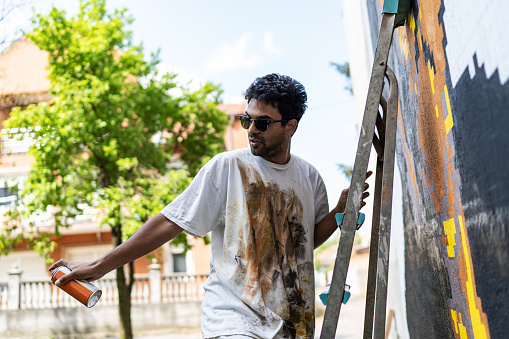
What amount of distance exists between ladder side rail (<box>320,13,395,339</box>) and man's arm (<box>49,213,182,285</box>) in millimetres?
828

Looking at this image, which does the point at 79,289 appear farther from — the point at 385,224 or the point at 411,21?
the point at 411,21

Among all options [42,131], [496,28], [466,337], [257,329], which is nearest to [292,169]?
[257,329]

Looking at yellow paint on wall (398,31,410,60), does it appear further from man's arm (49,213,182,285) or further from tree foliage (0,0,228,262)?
tree foliage (0,0,228,262)

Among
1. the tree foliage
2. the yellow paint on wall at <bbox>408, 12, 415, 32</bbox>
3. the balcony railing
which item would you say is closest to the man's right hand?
the yellow paint on wall at <bbox>408, 12, 415, 32</bbox>

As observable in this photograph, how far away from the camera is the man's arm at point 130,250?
2309mm

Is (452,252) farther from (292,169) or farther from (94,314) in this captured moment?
(94,314)

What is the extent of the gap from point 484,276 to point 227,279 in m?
1.13

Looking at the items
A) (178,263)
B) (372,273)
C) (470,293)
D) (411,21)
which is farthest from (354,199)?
(178,263)

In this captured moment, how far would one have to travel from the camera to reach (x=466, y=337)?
6.04ft

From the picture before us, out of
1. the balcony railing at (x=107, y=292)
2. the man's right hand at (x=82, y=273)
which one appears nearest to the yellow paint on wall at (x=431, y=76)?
the man's right hand at (x=82, y=273)

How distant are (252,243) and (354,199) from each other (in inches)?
26.4

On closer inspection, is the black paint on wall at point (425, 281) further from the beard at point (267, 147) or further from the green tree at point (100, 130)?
the green tree at point (100, 130)

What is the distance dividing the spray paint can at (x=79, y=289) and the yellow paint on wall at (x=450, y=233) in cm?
145

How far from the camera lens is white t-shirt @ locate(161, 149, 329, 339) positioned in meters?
2.28
